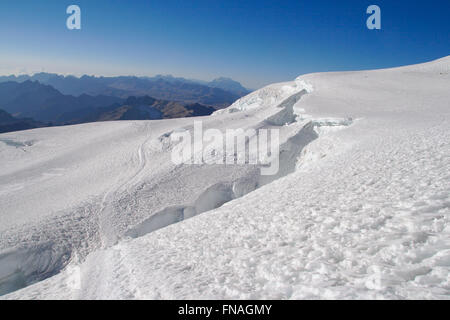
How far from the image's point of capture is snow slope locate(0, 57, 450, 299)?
14.5 feet

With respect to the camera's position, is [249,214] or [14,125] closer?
[249,214]

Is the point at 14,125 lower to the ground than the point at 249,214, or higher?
higher

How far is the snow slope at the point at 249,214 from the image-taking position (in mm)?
4426

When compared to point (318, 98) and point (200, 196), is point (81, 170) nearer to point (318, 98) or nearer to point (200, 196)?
point (200, 196)

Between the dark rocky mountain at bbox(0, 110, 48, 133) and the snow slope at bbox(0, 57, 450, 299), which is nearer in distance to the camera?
the snow slope at bbox(0, 57, 450, 299)

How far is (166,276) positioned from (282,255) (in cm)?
245

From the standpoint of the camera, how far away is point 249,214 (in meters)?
7.97

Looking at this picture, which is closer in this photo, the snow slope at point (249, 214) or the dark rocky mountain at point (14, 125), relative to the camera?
the snow slope at point (249, 214)

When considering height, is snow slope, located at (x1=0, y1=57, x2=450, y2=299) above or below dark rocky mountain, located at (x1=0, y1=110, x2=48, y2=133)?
below

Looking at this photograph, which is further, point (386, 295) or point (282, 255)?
point (282, 255)

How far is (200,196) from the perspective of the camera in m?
13.2

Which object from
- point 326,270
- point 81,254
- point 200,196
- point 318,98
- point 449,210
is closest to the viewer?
point 326,270

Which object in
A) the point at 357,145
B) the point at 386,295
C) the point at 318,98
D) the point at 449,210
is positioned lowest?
the point at 386,295
